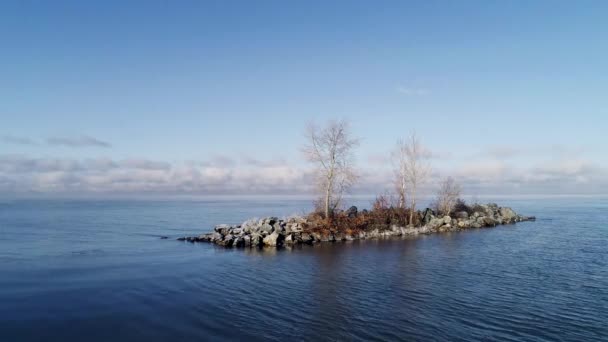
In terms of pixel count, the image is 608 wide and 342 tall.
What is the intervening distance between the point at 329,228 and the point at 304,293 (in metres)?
21.8

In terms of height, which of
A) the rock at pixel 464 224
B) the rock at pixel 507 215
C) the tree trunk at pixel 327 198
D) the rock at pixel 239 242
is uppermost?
the tree trunk at pixel 327 198

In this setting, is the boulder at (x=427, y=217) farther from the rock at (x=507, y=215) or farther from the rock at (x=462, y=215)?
the rock at (x=507, y=215)

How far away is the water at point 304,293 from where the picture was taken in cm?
1567

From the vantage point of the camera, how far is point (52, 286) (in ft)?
73.3

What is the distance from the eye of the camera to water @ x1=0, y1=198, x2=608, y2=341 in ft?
51.4

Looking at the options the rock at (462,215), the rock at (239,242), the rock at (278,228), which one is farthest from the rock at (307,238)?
the rock at (462,215)

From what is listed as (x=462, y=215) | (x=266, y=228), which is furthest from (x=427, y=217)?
(x=266, y=228)

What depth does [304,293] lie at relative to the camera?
21188mm

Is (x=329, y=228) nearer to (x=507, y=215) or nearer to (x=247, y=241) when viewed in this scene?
(x=247, y=241)

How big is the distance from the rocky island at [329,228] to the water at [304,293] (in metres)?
3.28

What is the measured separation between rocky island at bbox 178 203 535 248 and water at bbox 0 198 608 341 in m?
3.28

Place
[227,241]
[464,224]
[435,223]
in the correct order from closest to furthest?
[227,241]
[435,223]
[464,224]

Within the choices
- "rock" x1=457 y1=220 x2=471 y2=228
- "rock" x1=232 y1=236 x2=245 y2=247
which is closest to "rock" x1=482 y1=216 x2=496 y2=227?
"rock" x1=457 y1=220 x2=471 y2=228

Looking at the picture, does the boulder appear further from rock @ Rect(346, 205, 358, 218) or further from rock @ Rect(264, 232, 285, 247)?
rock @ Rect(264, 232, 285, 247)
